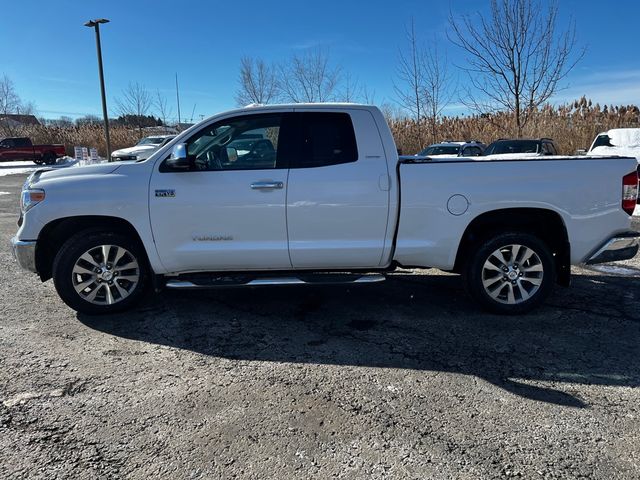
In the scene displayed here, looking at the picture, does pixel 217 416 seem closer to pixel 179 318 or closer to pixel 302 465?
pixel 302 465

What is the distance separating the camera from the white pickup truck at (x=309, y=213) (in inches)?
170

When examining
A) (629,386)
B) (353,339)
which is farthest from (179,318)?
(629,386)

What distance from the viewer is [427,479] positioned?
240 cm

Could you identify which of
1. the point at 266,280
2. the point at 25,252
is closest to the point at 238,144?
the point at 266,280

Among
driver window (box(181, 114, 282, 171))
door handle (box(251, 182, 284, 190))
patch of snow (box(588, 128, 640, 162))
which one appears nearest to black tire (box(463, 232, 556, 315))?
door handle (box(251, 182, 284, 190))

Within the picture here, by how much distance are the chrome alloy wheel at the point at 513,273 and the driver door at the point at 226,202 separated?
1.95 meters

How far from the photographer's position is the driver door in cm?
434

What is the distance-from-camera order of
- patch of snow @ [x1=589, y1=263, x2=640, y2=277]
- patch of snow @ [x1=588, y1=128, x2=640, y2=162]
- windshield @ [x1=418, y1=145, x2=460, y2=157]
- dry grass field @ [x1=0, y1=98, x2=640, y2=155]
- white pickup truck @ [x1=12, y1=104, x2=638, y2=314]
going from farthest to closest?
1. dry grass field @ [x1=0, y1=98, x2=640, y2=155]
2. windshield @ [x1=418, y1=145, x2=460, y2=157]
3. patch of snow @ [x1=588, y1=128, x2=640, y2=162]
4. patch of snow @ [x1=589, y1=263, x2=640, y2=277]
5. white pickup truck @ [x1=12, y1=104, x2=638, y2=314]

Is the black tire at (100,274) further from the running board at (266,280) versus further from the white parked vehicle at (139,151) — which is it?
the white parked vehicle at (139,151)

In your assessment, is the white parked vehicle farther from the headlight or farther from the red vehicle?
the red vehicle

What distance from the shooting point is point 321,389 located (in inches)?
130

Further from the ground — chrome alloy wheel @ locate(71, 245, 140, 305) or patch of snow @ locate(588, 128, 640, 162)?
patch of snow @ locate(588, 128, 640, 162)

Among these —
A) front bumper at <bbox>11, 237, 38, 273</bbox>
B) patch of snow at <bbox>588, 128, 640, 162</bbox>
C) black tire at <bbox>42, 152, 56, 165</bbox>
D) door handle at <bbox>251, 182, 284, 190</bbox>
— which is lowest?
front bumper at <bbox>11, 237, 38, 273</bbox>

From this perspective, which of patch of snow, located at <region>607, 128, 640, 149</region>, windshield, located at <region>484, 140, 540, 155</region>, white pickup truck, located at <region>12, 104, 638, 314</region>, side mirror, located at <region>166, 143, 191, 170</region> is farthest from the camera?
windshield, located at <region>484, 140, 540, 155</region>
